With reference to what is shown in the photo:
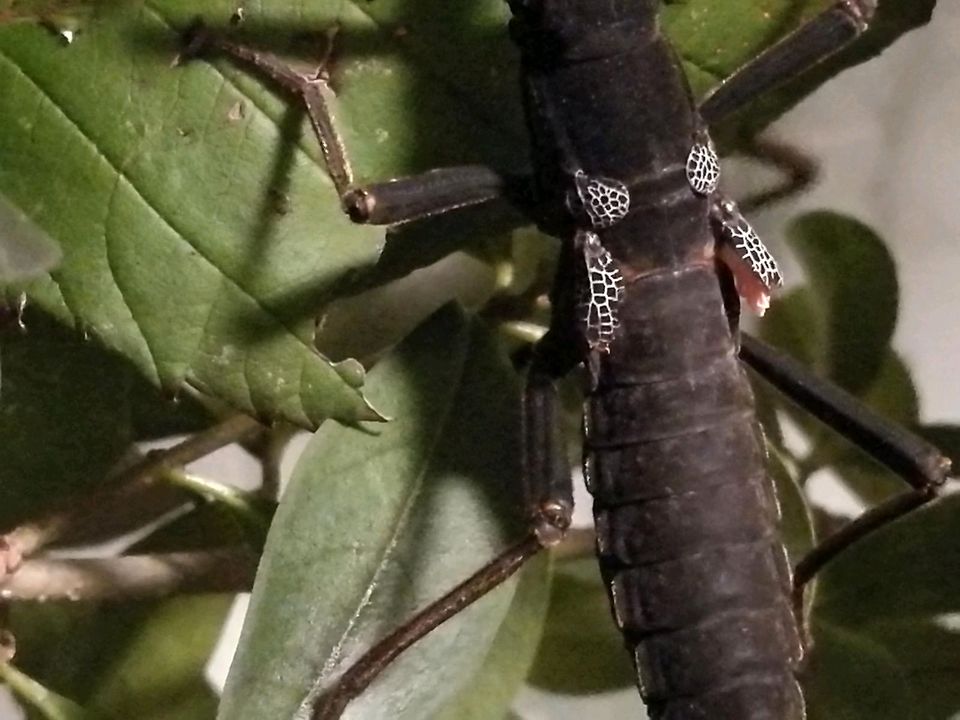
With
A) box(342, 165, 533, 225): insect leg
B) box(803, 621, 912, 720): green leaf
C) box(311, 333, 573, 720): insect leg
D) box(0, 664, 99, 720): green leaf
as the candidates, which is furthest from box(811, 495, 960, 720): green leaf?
box(0, 664, 99, 720): green leaf

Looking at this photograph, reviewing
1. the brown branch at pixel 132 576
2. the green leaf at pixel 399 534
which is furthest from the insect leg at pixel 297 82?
the brown branch at pixel 132 576

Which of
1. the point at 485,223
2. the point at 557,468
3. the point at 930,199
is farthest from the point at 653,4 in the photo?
the point at 930,199

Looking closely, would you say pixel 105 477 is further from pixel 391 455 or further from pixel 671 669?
pixel 671 669

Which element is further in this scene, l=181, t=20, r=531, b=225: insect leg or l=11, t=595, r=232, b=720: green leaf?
l=11, t=595, r=232, b=720: green leaf

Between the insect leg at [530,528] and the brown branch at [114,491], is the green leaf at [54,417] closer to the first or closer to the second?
the brown branch at [114,491]

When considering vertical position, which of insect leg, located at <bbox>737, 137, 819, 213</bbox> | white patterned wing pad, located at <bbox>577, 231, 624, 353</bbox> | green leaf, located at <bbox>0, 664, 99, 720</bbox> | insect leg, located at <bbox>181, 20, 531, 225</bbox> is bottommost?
green leaf, located at <bbox>0, 664, 99, 720</bbox>

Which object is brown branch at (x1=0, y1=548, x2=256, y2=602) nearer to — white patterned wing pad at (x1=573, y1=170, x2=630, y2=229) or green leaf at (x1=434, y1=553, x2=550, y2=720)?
green leaf at (x1=434, y1=553, x2=550, y2=720)

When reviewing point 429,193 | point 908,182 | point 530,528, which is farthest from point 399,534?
point 908,182
